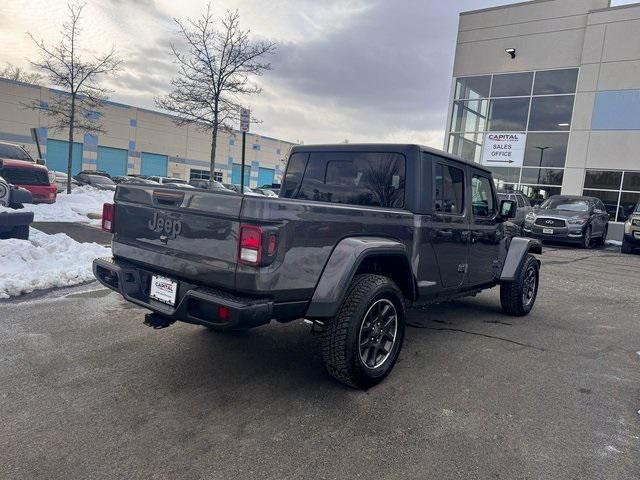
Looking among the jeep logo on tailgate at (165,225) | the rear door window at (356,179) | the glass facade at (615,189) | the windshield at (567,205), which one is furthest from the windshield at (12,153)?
the glass facade at (615,189)

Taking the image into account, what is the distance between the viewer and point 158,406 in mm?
3035

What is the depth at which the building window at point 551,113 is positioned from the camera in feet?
69.9

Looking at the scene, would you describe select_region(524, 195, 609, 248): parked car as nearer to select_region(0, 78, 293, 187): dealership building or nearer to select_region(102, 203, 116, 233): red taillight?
select_region(102, 203, 116, 233): red taillight

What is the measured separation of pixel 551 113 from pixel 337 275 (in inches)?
882

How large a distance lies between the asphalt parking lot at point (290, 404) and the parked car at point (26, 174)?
1006 centimetres

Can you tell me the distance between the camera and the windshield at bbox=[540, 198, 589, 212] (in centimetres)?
1595

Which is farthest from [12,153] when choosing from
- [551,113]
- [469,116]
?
[551,113]

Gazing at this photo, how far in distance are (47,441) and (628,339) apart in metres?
5.72

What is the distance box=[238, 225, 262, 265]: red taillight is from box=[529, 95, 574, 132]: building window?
22.5m

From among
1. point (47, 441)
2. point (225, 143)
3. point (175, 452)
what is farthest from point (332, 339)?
point (225, 143)

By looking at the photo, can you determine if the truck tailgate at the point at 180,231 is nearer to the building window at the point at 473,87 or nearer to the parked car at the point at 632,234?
the parked car at the point at 632,234

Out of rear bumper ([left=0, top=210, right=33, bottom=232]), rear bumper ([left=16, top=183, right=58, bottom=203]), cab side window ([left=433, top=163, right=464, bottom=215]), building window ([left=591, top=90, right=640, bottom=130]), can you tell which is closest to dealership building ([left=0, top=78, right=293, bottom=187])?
rear bumper ([left=16, top=183, right=58, bottom=203])

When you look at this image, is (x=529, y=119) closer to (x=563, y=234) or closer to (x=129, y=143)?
(x=563, y=234)

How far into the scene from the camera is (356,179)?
4.20 metres
